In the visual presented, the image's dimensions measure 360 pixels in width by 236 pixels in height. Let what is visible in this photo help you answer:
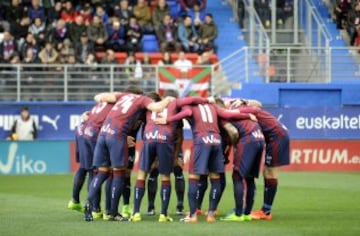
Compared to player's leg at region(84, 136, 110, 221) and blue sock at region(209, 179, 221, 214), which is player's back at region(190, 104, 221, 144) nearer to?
blue sock at region(209, 179, 221, 214)

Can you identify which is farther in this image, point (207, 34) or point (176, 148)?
point (207, 34)

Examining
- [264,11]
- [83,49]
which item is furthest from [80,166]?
[264,11]

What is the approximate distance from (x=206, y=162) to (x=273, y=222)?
4.64 ft

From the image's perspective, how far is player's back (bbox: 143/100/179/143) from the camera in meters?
16.8

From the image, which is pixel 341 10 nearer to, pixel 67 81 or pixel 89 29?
pixel 89 29

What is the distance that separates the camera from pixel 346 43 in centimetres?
3659

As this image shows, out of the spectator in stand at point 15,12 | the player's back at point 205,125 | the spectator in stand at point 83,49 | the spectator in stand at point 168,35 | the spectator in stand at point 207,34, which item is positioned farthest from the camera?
the spectator in stand at point 207,34

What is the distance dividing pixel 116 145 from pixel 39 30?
17.6 m

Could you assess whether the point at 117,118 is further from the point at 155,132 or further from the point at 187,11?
the point at 187,11

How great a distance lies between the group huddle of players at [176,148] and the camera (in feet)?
54.7

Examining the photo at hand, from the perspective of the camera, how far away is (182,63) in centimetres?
3303

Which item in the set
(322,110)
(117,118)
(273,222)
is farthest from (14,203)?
(322,110)

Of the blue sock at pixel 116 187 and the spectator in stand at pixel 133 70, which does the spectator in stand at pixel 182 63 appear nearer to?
the spectator in stand at pixel 133 70

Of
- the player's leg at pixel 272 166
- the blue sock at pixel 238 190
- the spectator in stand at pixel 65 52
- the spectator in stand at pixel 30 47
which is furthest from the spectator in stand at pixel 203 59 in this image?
the blue sock at pixel 238 190
